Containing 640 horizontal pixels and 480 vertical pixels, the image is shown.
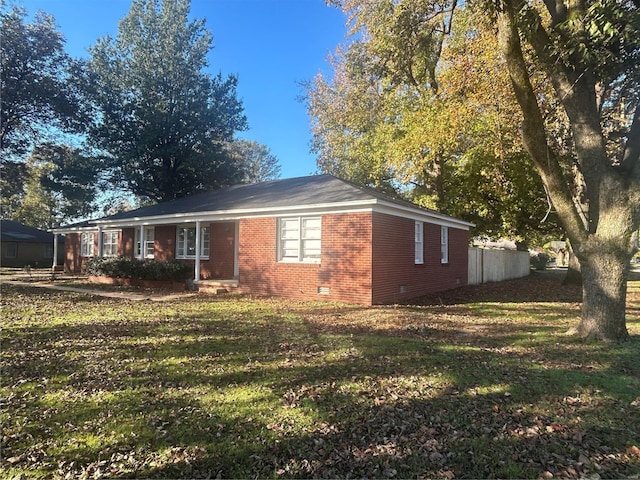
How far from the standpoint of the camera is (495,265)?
71.6 ft

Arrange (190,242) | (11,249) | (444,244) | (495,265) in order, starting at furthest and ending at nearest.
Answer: (11,249) → (495,265) → (190,242) → (444,244)

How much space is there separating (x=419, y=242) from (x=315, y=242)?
3988 mm

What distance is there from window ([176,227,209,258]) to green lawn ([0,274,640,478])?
340 inches

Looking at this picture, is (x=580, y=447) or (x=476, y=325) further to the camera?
(x=476, y=325)

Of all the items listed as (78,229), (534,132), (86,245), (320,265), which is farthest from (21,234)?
(534,132)

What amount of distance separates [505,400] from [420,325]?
4.15m

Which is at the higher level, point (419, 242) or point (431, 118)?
point (431, 118)

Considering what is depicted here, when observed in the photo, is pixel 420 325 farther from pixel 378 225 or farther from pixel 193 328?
pixel 193 328

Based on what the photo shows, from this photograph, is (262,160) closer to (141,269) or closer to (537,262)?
(537,262)

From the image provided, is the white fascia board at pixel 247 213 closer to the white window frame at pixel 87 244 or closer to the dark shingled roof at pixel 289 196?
the dark shingled roof at pixel 289 196

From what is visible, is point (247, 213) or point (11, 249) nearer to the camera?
point (247, 213)

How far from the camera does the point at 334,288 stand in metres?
12.0

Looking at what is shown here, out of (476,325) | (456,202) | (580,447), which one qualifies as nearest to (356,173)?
(456,202)

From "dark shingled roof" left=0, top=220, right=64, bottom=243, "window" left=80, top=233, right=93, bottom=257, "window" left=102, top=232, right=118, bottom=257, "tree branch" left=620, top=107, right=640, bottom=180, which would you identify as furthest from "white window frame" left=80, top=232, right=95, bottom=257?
"tree branch" left=620, top=107, right=640, bottom=180
